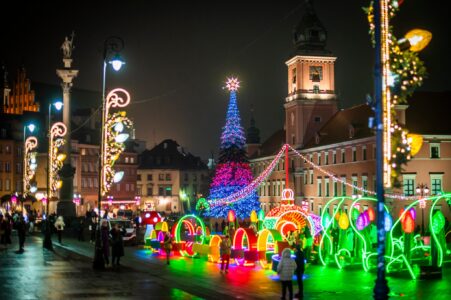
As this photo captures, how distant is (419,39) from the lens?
17984 millimetres

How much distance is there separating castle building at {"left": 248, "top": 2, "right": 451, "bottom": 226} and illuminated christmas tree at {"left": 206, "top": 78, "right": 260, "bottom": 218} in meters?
8.21

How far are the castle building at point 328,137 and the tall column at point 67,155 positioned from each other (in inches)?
881

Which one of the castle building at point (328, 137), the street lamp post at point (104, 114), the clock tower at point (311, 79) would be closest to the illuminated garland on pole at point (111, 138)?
the street lamp post at point (104, 114)

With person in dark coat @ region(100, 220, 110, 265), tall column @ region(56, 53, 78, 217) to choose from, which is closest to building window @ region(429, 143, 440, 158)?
tall column @ region(56, 53, 78, 217)

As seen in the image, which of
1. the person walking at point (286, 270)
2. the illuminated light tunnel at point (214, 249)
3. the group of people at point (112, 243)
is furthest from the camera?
the illuminated light tunnel at point (214, 249)

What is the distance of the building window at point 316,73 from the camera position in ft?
315

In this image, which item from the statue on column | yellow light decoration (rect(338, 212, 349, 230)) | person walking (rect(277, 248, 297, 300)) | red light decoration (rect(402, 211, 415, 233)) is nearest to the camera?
person walking (rect(277, 248, 297, 300))

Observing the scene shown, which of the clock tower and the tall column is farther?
the clock tower

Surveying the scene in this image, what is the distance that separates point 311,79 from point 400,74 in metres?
78.6

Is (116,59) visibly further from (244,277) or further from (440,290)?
(440,290)

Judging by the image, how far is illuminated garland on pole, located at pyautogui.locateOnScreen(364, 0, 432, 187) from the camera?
58.7 ft

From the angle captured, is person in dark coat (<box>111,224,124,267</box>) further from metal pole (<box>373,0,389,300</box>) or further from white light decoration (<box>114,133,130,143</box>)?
metal pole (<box>373,0,389,300</box>)

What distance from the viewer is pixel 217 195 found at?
287 ft

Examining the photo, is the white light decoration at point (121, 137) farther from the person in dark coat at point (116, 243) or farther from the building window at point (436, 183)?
the building window at point (436, 183)
